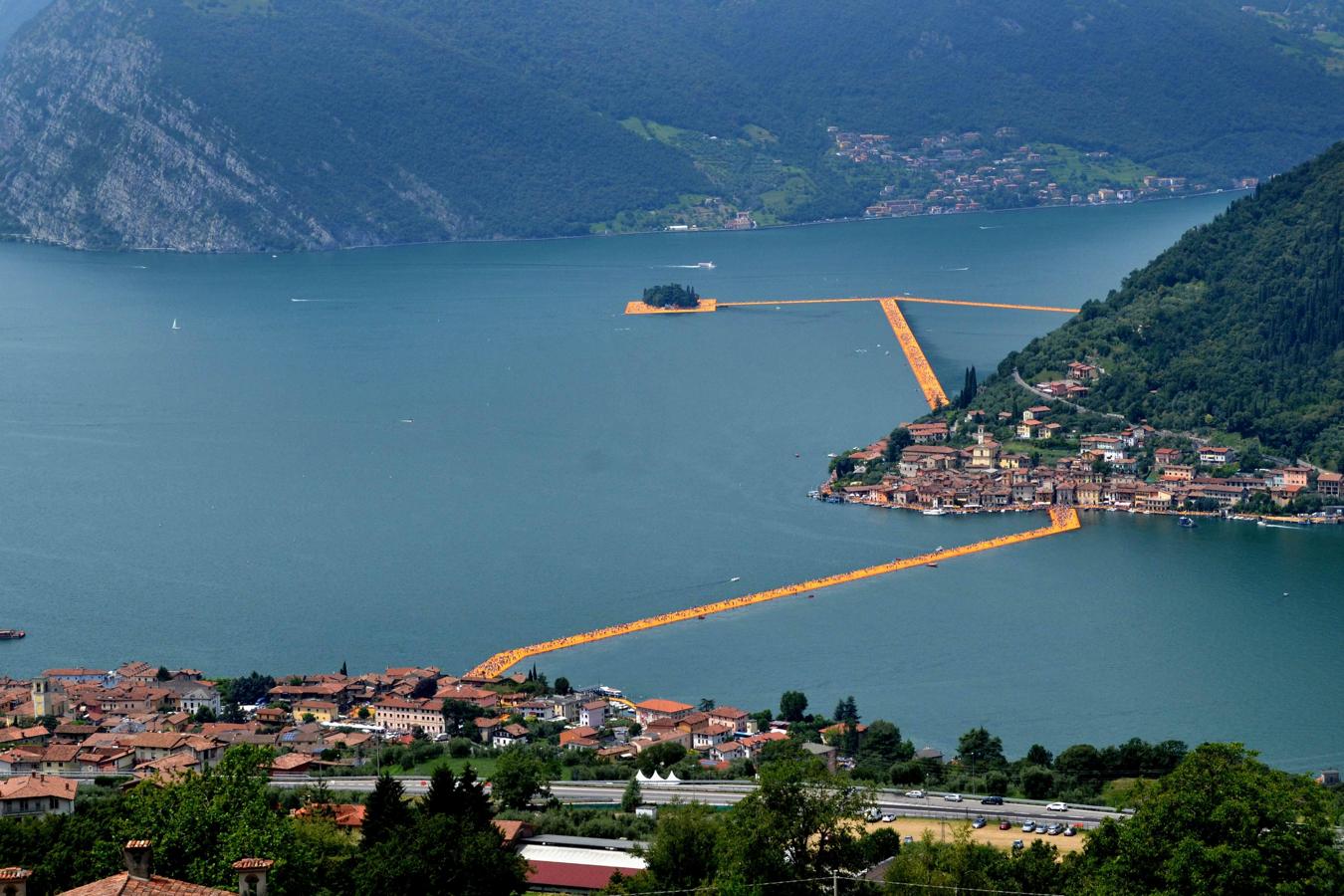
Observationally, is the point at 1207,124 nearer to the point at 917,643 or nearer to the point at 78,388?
the point at 78,388

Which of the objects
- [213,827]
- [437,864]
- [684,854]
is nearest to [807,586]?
[684,854]

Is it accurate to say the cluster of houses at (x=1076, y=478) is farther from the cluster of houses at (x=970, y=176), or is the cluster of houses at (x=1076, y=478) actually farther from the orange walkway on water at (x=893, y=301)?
the cluster of houses at (x=970, y=176)

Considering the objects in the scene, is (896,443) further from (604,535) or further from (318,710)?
(318,710)

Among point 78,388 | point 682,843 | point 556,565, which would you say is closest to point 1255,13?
point 78,388

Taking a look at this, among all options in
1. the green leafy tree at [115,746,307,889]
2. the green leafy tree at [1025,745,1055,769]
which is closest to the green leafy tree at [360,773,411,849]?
the green leafy tree at [115,746,307,889]

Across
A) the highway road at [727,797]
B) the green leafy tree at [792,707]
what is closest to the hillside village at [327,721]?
the green leafy tree at [792,707]

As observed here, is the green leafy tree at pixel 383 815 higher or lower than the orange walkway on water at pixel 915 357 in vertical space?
lower
